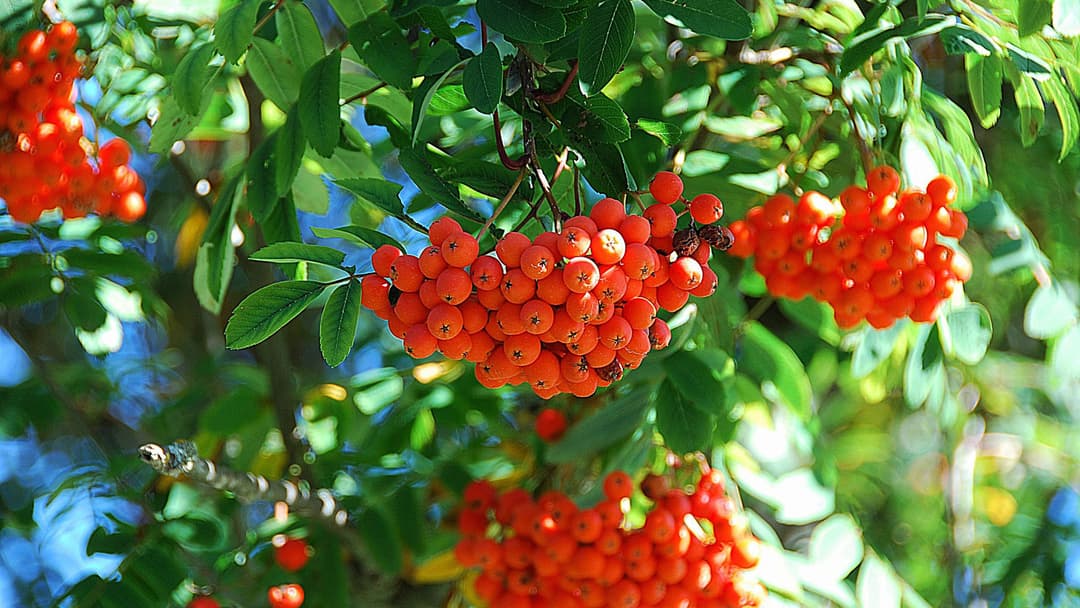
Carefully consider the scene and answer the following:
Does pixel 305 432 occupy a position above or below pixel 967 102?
below

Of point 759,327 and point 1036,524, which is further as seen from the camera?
point 1036,524

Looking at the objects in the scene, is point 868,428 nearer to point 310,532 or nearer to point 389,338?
point 389,338

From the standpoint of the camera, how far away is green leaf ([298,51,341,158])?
1.40 metres

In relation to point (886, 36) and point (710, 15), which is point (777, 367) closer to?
point (886, 36)

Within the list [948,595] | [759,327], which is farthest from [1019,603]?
[759,327]

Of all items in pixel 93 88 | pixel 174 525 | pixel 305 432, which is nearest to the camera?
pixel 174 525

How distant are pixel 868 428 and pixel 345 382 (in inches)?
70.8

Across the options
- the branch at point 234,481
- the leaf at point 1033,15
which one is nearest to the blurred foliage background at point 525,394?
the leaf at point 1033,15

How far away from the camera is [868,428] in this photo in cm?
336

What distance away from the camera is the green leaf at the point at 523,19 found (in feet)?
3.91

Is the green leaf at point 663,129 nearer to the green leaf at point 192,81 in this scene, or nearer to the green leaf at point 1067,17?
the green leaf at point 1067,17

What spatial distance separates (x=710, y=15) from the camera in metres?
1.26

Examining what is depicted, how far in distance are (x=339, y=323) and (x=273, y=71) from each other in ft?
2.01

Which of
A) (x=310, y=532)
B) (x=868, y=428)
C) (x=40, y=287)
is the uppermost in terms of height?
(x=40, y=287)
